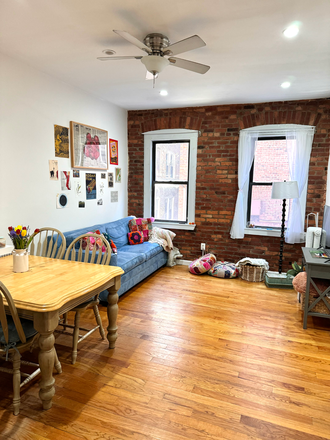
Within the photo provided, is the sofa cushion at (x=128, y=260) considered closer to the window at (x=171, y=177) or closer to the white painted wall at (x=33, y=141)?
the white painted wall at (x=33, y=141)

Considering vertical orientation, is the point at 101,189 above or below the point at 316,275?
above

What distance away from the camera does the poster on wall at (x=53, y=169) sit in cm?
358

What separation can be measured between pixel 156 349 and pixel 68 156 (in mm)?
2641

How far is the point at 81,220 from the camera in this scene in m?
4.23

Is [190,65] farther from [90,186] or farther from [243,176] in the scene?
[243,176]

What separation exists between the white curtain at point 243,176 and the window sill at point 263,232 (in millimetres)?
108

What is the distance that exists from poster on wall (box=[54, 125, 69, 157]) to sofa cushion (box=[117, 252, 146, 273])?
1524mm

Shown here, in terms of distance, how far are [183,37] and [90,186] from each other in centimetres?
250

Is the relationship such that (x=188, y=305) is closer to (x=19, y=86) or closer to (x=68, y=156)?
(x=68, y=156)

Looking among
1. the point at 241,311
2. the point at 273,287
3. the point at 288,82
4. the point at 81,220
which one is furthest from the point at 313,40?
the point at 81,220

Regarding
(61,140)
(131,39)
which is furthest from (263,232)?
(131,39)

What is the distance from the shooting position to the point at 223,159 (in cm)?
488

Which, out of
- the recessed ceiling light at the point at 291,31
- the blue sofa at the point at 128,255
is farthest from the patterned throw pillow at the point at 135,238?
the recessed ceiling light at the point at 291,31

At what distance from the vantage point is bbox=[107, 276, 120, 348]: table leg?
249cm
